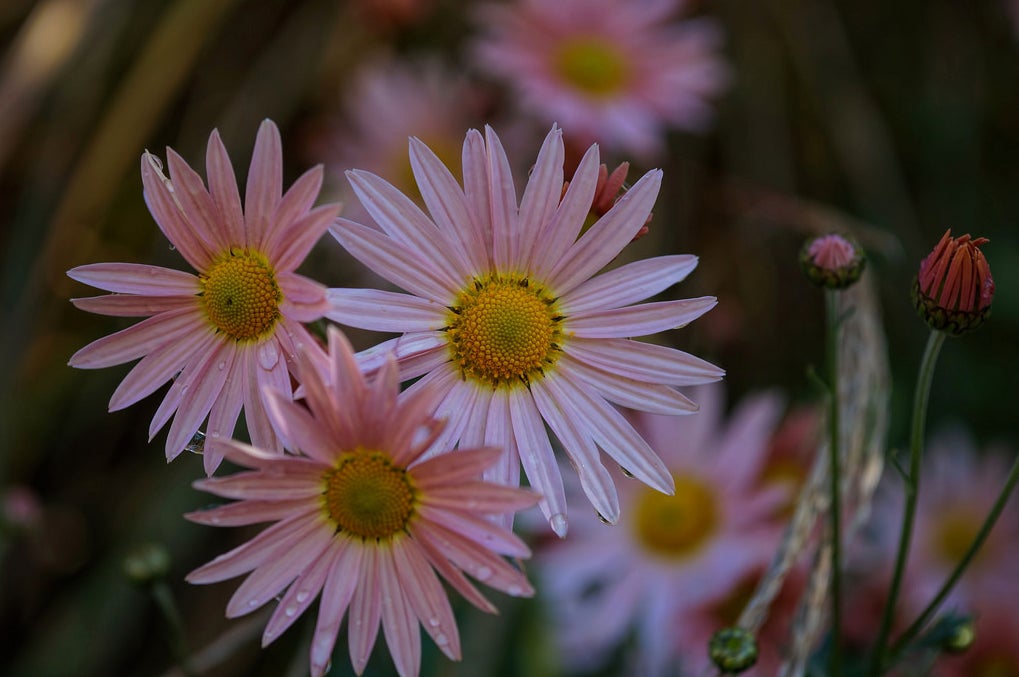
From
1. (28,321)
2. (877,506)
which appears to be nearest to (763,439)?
(877,506)

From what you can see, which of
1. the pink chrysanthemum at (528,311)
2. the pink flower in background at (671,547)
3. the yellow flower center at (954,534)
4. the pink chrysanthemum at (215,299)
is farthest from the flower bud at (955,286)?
the yellow flower center at (954,534)

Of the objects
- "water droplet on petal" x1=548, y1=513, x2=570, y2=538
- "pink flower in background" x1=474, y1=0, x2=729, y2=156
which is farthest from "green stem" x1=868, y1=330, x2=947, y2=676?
"pink flower in background" x1=474, y1=0, x2=729, y2=156

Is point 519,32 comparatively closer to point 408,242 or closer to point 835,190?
point 835,190

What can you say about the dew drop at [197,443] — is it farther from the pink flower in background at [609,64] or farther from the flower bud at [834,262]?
the pink flower in background at [609,64]

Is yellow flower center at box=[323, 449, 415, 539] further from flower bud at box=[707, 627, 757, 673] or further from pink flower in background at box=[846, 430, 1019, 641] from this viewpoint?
pink flower in background at box=[846, 430, 1019, 641]

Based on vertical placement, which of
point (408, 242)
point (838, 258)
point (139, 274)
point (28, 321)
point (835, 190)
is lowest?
point (28, 321)

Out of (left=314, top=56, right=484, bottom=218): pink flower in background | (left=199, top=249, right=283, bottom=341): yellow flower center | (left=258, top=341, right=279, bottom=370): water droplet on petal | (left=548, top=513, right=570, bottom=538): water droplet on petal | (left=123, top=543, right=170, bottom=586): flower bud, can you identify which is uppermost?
(left=314, top=56, right=484, bottom=218): pink flower in background

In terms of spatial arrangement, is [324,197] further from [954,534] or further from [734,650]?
[734,650]
